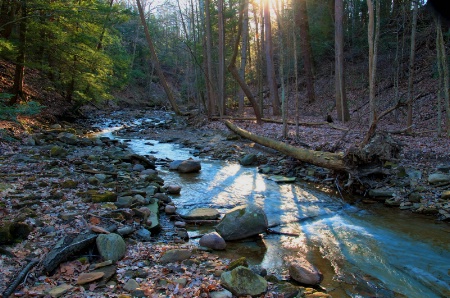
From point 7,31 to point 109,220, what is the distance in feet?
38.7

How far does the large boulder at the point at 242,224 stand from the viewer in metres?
5.52

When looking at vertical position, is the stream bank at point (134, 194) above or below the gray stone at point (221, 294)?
above

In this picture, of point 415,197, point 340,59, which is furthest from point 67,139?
point 340,59

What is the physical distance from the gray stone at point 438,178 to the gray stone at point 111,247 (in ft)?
22.6

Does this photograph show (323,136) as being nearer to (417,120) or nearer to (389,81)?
(417,120)

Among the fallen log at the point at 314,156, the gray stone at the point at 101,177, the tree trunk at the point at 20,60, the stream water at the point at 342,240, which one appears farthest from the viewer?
the tree trunk at the point at 20,60

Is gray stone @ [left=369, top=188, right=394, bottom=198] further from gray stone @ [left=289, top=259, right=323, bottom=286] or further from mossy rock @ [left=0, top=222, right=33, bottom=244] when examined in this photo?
mossy rock @ [left=0, top=222, right=33, bottom=244]

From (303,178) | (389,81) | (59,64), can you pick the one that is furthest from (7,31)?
(389,81)

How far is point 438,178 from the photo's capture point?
24.5 ft

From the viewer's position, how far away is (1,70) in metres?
15.7

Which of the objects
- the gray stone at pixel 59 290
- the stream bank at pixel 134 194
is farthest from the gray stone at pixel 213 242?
the gray stone at pixel 59 290

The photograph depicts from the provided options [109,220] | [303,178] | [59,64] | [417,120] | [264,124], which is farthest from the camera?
[264,124]

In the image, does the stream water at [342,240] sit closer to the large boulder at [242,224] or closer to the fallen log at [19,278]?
the large boulder at [242,224]

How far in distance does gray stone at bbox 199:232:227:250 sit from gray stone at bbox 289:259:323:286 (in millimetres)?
1209
